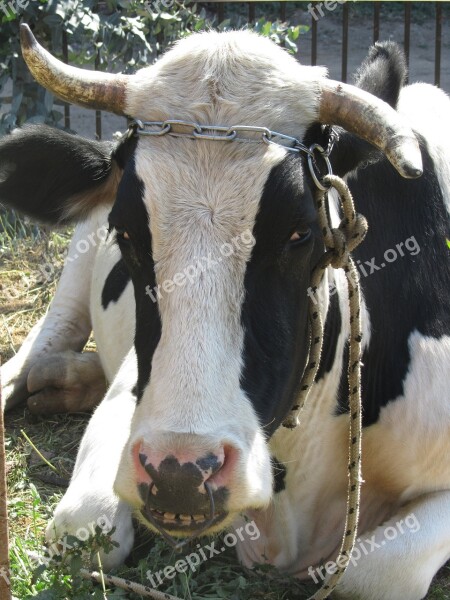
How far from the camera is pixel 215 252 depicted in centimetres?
272

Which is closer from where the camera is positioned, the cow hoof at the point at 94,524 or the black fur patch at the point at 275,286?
the black fur patch at the point at 275,286

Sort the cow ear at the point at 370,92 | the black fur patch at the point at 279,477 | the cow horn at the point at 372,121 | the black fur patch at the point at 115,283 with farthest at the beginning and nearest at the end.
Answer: the black fur patch at the point at 115,283
the black fur patch at the point at 279,477
the cow ear at the point at 370,92
the cow horn at the point at 372,121

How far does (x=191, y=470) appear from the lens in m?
2.50

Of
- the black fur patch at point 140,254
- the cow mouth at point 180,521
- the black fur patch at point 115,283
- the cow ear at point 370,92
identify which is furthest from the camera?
the black fur patch at point 115,283

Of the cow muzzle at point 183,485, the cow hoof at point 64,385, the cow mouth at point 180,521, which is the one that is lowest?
the cow hoof at point 64,385

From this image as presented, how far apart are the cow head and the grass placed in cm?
67

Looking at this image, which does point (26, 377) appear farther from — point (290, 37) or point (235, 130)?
point (290, 37)

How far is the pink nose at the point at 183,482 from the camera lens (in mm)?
2502

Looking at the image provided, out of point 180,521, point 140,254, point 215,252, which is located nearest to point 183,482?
point 180,521

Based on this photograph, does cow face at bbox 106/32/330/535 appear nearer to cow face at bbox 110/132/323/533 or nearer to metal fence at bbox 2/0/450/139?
cow face at bbox 110/132/323/533

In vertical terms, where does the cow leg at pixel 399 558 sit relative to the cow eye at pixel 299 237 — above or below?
below

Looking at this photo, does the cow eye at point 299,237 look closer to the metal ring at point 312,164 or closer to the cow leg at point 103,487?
the metal ring at point 312,164

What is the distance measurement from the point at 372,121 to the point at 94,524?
1.62m

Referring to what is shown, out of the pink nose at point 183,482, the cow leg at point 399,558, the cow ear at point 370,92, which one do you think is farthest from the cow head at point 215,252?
the cow leg at point 399,558
